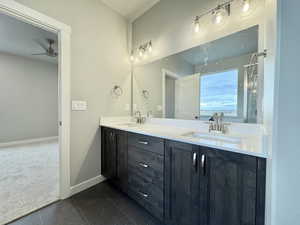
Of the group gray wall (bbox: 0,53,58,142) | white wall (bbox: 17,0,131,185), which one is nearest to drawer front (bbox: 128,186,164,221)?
white wall (bbox: 17,0,131,185)

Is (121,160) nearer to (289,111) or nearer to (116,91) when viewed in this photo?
(116,91)

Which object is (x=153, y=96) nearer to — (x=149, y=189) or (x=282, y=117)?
(x=149, y=189)

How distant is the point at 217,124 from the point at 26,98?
544 cm

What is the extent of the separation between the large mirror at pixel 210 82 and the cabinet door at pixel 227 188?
64 cm

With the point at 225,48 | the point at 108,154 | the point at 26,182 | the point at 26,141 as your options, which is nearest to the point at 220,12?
the point at 225,48

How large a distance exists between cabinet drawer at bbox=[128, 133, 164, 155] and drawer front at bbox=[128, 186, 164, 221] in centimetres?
48

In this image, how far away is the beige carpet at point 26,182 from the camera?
5.09 feet

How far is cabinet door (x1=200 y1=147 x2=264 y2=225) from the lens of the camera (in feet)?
2.69

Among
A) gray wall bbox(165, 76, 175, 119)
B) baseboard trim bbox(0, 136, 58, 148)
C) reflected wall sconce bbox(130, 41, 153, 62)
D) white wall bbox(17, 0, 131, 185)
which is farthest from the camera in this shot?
baseboard trim bbox(0, 136, 58, 148)

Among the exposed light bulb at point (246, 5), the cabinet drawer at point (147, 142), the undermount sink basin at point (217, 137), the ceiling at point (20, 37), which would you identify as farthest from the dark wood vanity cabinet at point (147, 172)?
the ceiling at point (20, 37)

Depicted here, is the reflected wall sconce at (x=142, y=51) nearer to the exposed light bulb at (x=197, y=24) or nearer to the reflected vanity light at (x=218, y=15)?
the exposed light bulb at (x=197, y=24)

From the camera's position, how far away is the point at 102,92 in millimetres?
2197

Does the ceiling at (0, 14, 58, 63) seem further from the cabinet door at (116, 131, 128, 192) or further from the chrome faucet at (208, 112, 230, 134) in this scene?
the chrome faucet at (208, 112, 230, 134)

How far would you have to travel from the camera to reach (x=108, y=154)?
204cm
